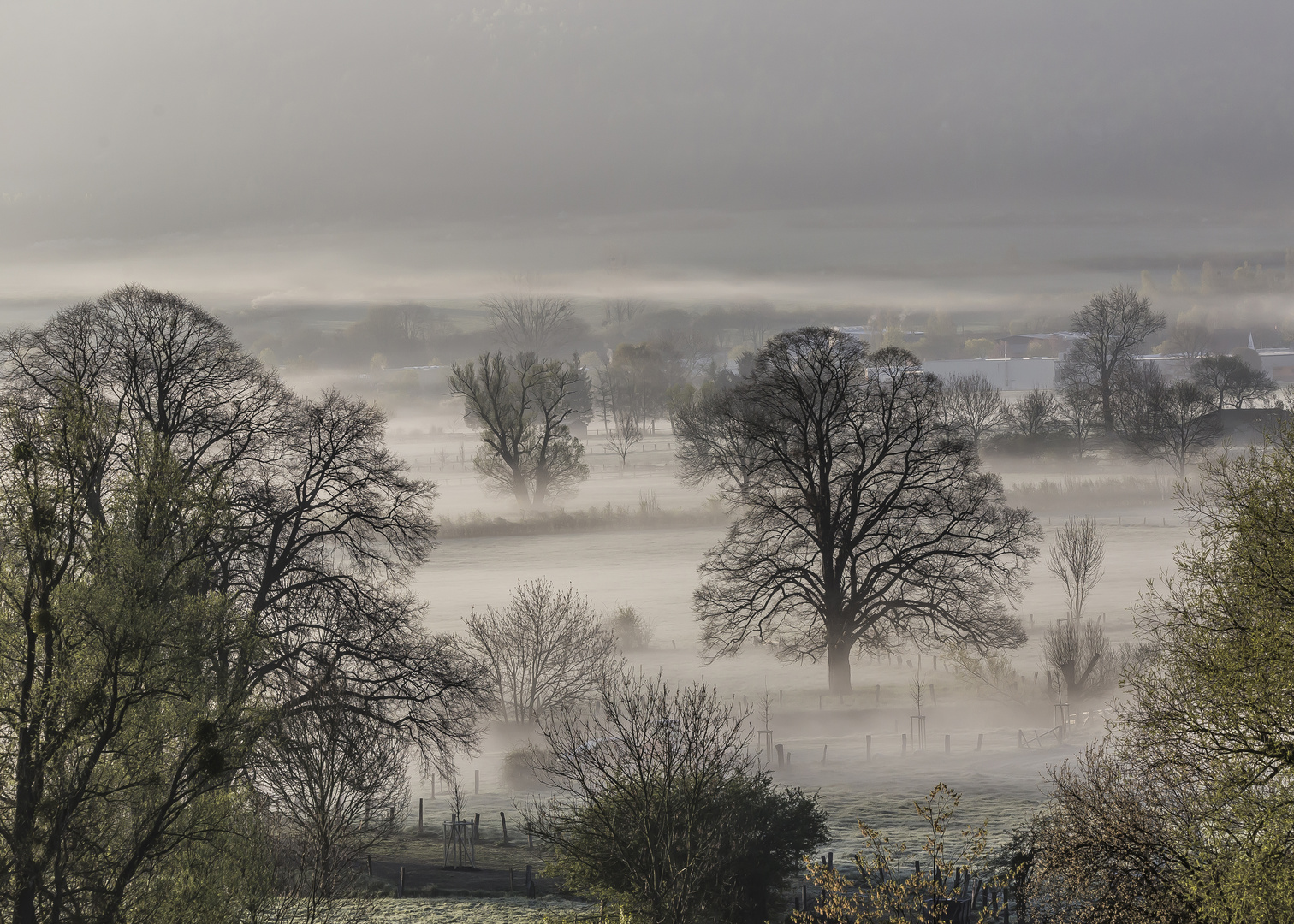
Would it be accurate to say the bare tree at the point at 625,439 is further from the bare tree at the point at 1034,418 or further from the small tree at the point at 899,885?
the small tree at the point at 899,885

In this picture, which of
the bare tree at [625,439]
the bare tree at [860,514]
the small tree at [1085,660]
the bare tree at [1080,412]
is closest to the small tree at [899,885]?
the bare tree at [860,514]

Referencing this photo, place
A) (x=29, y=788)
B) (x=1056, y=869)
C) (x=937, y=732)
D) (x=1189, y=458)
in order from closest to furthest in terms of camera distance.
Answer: (x=29, y=788)
(x=1056, y=869)
(x=937, y=732)
(x=1189, y=458)

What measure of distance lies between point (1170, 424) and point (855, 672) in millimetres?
51681

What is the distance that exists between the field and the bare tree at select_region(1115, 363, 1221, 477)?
2845 mm

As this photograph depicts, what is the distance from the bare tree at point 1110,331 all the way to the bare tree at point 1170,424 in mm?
6021

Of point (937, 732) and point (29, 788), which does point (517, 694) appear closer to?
point (937, 732)

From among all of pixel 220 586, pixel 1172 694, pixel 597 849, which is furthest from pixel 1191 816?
pixel 220 586

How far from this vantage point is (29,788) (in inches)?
508

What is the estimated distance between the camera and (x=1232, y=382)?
3821 inches

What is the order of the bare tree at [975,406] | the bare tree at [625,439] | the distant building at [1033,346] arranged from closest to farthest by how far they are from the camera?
the bare tree at [975,406]
the bare tree at [625,439]
the distant building at [1033,346]

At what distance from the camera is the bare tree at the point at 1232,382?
96.3m

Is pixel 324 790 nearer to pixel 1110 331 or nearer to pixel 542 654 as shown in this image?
pixel 542 654

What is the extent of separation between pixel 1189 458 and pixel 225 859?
82.5 meters

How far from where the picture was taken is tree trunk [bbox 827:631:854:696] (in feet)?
119
